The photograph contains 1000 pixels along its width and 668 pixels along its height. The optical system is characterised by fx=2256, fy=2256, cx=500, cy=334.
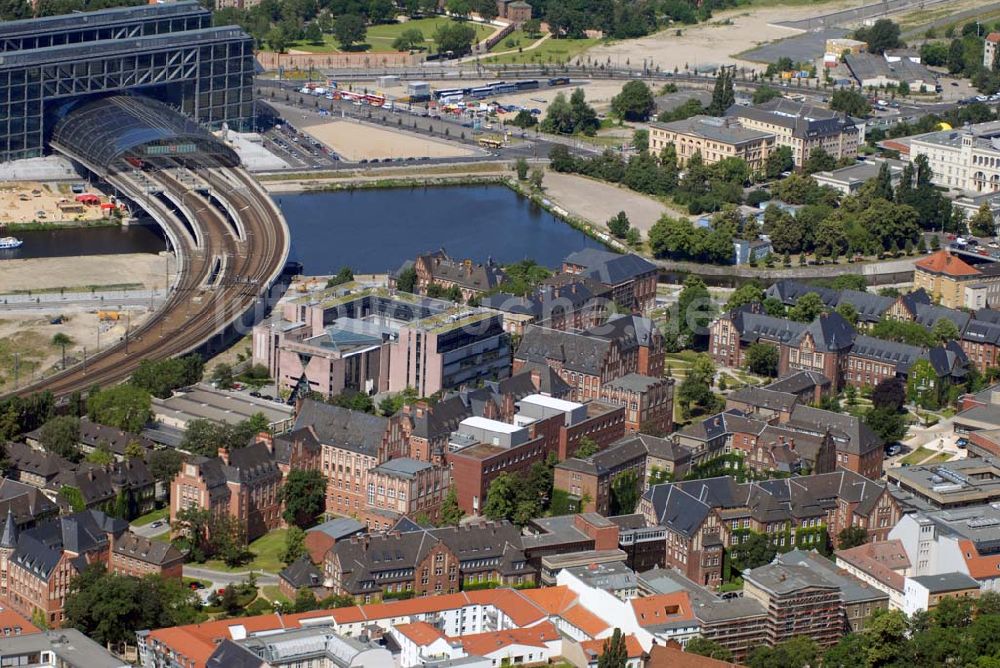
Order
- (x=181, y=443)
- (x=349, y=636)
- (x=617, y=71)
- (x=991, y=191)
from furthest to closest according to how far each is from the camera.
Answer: (x=617, y=71) → (x=991, y=191) → (x=181, y=443) → (x=349, y=636)

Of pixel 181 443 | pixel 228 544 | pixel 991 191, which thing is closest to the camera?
pixel 228 544

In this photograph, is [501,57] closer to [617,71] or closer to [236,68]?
[617,71]

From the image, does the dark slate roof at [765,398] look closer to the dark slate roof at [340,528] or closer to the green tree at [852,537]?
the green tree at [852,537]

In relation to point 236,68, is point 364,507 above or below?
below

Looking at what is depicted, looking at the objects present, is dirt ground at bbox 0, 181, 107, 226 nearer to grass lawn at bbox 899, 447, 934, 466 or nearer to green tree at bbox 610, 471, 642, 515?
green tree at bbox 610, 471, 642, 515

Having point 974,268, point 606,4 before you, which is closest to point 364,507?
point 974,268

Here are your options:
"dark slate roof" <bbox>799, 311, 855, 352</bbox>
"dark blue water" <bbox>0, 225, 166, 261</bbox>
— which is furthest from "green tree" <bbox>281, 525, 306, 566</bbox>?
"dark blue water" <bbox>0, 225, 166, 261</bbox>
